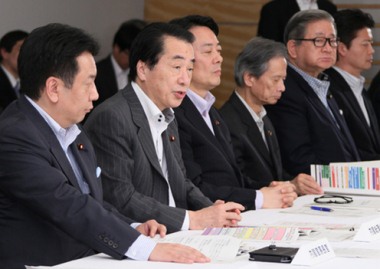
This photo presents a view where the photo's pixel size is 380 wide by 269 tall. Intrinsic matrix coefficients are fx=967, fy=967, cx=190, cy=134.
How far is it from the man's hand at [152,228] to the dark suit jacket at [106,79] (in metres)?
5.05

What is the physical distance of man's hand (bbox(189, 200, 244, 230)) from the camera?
3.88 metres

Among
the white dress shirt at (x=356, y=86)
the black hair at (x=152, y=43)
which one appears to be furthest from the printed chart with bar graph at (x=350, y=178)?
the white dress shirt at (x=356, y=86)

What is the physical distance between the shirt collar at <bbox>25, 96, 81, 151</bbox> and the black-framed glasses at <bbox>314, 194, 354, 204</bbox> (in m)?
1.46

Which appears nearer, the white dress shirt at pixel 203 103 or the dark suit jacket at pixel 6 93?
the white dress shirt at pixel 203 103

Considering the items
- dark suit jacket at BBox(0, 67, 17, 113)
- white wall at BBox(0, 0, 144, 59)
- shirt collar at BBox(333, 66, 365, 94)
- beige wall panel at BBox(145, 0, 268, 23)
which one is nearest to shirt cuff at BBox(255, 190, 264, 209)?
shirt collar at BBox(333, 66, 365, 94)

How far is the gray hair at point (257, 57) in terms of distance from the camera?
5.60 metres

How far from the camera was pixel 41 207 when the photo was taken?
10.6 ft

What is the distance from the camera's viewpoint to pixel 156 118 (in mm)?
4285

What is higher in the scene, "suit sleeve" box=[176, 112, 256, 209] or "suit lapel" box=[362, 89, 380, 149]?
"suit sleeve" box=[176, 112, 256, 209]

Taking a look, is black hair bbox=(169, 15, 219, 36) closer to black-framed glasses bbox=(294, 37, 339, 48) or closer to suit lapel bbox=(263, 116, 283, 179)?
suit lapel bbox=(263, 116, 283, 179)

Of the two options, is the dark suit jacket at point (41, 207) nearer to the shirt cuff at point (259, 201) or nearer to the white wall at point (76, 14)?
the shirt cuff at point (259, 201)

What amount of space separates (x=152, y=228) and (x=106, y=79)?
5268 mm

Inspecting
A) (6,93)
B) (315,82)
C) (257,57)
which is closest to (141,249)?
(257,57)

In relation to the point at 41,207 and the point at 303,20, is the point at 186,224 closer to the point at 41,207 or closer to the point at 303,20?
the point at 41,207
